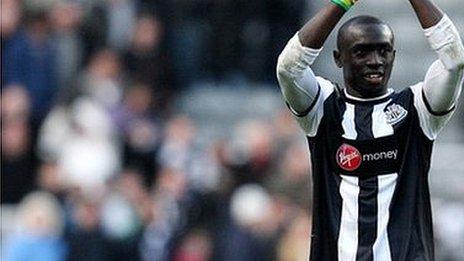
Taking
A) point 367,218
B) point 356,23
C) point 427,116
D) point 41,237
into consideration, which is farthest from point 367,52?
point 41,237

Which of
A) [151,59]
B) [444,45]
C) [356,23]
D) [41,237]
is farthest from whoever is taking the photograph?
[151,59]

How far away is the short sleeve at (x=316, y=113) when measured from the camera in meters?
7.71

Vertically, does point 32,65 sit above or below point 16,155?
above

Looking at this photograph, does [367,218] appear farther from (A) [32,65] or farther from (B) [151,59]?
(B) [151,59]

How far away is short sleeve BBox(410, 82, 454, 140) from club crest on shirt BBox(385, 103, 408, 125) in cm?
7

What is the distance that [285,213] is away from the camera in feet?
48.8

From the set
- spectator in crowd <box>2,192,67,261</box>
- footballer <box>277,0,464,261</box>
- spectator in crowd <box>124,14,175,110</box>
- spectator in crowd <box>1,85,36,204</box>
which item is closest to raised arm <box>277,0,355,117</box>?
footballer <box>277,0,464,261</box>

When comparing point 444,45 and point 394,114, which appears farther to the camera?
point 394,114

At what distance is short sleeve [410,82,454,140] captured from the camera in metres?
7.55

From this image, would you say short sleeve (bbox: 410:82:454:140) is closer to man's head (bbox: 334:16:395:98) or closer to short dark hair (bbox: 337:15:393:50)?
man's head (bbox: 334:16:395:98)

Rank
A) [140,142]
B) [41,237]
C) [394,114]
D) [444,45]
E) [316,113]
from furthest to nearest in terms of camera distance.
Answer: [140,142]
[41,237]
[316,113]
[394,114]
[444,45]

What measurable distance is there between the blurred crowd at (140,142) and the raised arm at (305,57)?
6.91m

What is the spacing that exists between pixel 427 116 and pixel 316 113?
1.68 ft

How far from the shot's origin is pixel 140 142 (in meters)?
16.5
